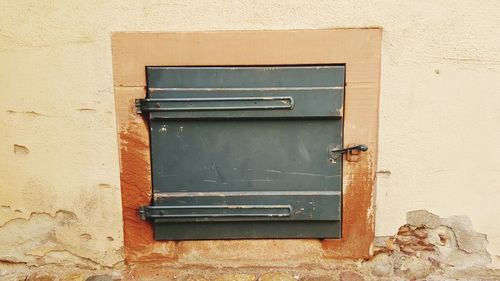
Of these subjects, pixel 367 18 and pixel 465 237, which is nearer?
pixel 367 18

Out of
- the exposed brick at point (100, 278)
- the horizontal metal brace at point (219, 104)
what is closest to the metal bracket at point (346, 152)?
the horizontal metal brace at point (219, 104)

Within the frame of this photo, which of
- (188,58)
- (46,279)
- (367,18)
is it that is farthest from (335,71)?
(46,279)

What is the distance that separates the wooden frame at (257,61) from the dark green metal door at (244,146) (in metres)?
0.05

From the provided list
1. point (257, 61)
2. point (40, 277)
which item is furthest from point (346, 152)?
point (40, 277)

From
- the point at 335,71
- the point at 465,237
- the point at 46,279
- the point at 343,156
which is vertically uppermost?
the point at 335,71

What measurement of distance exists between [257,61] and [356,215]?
91 cm

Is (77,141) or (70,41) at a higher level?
(70,41)

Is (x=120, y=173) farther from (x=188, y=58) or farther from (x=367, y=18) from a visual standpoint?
→ (x=367, y=18)

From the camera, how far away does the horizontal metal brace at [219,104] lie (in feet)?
7.44

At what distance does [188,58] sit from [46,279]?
132cm

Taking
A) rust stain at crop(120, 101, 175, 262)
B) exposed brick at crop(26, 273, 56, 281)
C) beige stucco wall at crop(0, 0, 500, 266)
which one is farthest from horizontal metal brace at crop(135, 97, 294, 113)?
exposed brick at crop(26, 273, 56, 281)

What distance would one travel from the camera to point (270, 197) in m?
2.37

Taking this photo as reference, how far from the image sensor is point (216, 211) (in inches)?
93.4

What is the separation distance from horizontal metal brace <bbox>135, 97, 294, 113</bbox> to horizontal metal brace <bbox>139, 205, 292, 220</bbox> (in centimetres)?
48
